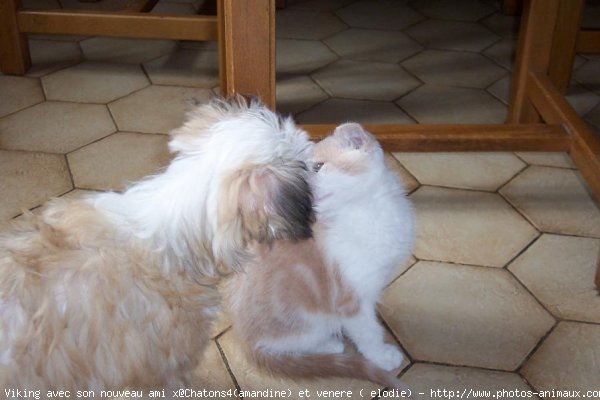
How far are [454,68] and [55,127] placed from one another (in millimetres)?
1499

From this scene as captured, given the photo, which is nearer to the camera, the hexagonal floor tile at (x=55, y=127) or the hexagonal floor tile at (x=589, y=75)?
the hexagonal floor tile at (x=55, y=127)

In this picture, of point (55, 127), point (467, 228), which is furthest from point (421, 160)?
point (55, 127)

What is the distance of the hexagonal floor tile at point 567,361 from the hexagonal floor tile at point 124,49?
187 centimetres

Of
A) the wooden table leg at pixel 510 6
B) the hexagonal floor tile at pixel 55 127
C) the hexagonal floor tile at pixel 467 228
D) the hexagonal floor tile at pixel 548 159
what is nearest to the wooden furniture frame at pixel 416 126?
the hexagonal floor tile at pixel 548 159

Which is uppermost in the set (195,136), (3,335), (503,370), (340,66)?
(195,136)

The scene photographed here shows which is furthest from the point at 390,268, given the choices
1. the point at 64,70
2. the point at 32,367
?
the point at 64,70

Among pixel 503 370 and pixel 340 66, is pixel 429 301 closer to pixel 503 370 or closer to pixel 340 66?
pixel 503 370

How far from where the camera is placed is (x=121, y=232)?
983mm

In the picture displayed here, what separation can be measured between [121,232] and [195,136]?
182 mm

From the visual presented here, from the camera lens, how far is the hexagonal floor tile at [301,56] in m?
2.54

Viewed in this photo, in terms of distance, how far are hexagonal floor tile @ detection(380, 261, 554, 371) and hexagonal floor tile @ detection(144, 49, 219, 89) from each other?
124 centimetres

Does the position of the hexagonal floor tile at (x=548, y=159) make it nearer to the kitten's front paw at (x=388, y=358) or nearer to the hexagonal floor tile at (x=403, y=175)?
the hexagonal floor tile at (x=403, y=175)

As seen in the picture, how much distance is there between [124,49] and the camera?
2686 mm

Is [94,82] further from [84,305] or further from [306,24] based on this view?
[84,305]
